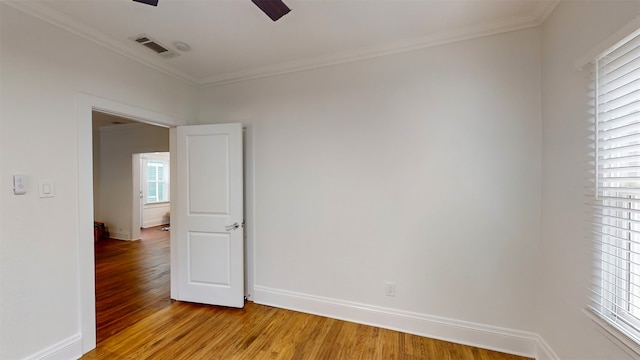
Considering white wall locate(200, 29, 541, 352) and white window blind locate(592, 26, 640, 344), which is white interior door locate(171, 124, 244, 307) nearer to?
white wall locate(200, 29, 541, 352)

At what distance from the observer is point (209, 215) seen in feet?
9.36

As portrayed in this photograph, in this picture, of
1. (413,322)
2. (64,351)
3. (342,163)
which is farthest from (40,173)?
(413,322)

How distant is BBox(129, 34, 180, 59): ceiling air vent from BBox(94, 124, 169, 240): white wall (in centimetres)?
375

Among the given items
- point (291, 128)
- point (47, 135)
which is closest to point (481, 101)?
point (291, 128)

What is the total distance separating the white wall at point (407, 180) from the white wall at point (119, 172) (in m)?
4.19

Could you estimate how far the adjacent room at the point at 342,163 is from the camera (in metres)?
1.64

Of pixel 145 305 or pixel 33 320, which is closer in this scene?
pixel 33 320

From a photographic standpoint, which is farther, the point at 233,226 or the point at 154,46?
the point at 233,226

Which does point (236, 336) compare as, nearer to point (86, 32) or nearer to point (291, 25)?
point (291, 25)

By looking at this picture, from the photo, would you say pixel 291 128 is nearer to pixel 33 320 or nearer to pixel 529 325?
pixel 33 320

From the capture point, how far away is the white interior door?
9.14 ft

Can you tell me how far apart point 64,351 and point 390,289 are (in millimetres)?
2670

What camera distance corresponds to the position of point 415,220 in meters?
2.31

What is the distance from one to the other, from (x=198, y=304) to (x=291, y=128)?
7.43 feet
